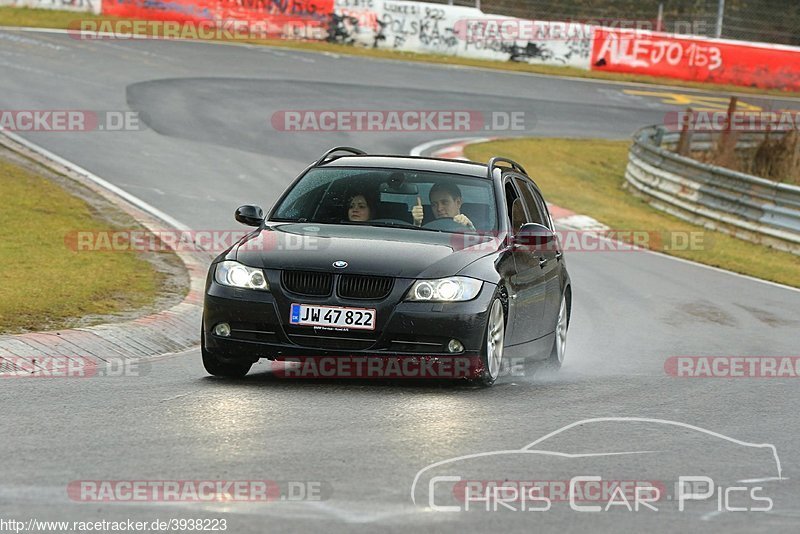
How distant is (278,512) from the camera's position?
557 centimetres

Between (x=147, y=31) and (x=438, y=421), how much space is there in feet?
109

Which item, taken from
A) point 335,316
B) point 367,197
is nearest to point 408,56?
point 367,197

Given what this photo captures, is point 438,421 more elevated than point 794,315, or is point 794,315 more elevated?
point 438,421

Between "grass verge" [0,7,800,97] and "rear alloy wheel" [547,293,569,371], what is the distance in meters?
29.6

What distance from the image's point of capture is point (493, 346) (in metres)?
9.06

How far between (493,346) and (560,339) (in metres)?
2.28

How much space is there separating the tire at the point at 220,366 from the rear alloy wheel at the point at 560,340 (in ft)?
9.26

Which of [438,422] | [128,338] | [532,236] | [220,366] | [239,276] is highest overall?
[532,236]

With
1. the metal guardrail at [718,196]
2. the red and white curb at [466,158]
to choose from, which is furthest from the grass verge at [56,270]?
the metal guardrail at [718,196]

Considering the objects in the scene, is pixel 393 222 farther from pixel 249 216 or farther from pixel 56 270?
pixel 56 270

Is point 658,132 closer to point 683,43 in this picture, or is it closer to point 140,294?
point 683,43

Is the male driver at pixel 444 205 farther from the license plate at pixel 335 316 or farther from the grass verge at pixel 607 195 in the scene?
the grass verge at pixel 607 195

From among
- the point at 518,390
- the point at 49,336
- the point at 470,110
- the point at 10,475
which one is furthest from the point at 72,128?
the point at 10,475

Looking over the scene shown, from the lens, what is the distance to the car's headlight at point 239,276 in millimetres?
8758
